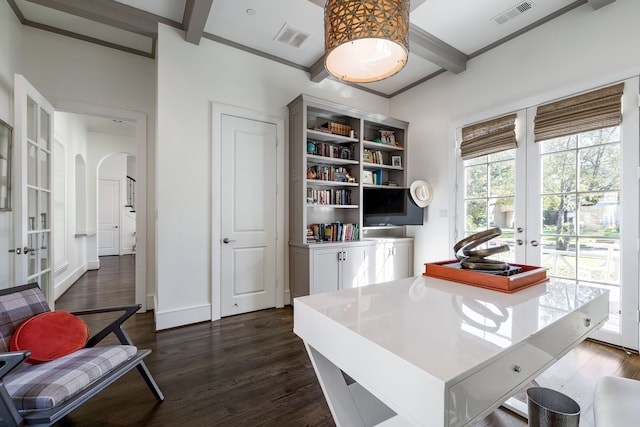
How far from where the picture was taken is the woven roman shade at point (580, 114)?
2.40m

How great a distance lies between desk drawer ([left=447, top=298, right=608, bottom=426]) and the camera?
2.05 feet

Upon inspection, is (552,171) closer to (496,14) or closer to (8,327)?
(496,14)

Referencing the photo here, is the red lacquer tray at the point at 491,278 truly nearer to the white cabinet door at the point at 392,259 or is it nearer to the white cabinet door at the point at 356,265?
the white cabinet door at the point at 356,265

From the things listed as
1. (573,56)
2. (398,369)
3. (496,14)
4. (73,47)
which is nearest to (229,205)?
(73,47)

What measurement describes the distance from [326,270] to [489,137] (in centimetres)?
235

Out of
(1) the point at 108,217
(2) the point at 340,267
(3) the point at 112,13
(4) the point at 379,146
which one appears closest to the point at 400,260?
(2) the point at 340,267

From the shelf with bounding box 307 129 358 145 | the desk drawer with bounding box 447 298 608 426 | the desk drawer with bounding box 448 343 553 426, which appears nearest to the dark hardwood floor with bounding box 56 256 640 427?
the desk drawer with bounding box 447 298 608 426

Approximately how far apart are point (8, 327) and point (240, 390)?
4.15 ft

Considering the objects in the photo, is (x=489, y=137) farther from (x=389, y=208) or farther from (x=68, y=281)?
(x=68, y=281)

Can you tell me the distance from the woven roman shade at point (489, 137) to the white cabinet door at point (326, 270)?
6.35ft

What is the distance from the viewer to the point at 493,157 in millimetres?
3246

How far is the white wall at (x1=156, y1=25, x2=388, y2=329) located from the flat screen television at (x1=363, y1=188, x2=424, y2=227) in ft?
6.43

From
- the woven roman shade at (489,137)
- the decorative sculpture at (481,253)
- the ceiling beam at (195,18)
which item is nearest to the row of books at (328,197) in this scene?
the woven roman shade at (489,137)

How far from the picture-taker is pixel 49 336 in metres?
1.52
